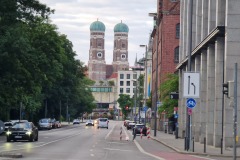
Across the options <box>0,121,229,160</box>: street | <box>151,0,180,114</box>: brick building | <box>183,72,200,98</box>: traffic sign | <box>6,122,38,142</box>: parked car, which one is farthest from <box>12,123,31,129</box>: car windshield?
<box>151,0,180,114</box>: brick building

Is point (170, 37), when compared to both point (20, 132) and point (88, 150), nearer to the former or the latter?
point (20, 132)

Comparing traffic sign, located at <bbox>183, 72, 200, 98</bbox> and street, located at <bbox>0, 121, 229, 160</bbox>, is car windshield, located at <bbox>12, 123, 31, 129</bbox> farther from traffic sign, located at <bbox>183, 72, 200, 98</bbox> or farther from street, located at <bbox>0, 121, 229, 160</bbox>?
traffic sign, located at <bbox>183, 72, 200, 98</bbox>

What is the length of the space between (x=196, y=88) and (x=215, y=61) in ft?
30.9

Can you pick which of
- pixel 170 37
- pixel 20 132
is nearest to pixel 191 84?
pixel 20 132

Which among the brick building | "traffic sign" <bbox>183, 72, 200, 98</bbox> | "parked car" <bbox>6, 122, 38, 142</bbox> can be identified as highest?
the brick building

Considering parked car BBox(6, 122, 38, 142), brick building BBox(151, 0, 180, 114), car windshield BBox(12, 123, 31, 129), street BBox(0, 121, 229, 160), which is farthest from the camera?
brick building BBox(151, 0, 180, 114)

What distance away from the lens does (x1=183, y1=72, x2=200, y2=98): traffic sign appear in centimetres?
3969

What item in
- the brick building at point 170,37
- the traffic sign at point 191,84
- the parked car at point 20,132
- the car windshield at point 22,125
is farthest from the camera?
the brick building at point 170,37

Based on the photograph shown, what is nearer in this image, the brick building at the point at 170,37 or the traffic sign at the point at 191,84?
the traffic sign at the point at 191,84

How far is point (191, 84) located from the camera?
3978cm

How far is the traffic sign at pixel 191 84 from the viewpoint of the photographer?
130 ft

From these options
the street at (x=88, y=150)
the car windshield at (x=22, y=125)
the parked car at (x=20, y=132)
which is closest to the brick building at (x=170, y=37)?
the car windshield at (x=22, y=125)

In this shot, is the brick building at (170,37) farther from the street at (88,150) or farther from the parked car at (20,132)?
the street at (88,150)

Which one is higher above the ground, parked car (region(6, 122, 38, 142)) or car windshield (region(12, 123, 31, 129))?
car windshield (region(12, 123, 31, 129))
